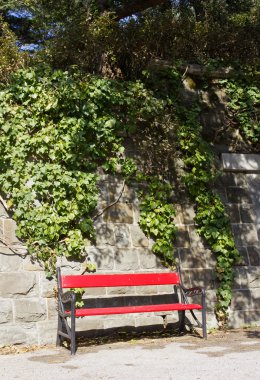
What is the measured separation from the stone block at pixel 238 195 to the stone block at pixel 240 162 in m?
0.34

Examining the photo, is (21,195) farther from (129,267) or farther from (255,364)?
(255,364)

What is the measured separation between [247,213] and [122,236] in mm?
2264

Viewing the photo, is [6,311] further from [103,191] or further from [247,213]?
[247,213]

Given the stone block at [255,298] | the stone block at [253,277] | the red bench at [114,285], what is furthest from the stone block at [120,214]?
the stone block at [255,298]

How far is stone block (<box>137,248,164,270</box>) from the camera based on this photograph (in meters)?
6.39

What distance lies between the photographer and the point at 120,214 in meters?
6.48

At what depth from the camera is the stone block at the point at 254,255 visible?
7094 mm

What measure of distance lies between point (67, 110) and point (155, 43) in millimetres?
2529

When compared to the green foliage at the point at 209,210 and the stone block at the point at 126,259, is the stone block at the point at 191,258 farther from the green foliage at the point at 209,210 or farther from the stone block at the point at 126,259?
the stone block at the point at 126,259

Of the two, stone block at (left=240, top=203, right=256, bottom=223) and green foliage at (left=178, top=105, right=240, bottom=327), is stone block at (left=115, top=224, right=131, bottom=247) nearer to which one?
green foliage at (left=178, top=105, right=240, bottom=327)

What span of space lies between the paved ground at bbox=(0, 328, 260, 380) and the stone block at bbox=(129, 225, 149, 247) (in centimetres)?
131

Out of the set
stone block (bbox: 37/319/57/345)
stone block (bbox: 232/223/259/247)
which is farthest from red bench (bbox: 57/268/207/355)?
stone block (bbox: 232/223/259/247)

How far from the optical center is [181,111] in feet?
24.3

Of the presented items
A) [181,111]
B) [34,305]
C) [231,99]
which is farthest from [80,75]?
[34,305]
